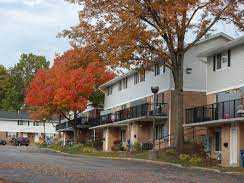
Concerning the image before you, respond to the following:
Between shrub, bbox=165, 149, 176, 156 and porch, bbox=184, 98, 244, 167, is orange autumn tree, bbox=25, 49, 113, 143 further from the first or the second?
shrub, bbox=165, 149, 176, 156

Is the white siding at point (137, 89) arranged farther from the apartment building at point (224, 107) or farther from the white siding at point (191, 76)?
the apartment building at point (224, 107)

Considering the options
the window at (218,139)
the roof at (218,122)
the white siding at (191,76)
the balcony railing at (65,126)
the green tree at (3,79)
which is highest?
the green tree at (3,79)

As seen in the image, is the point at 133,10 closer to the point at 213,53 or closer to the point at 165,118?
the point at 213,53

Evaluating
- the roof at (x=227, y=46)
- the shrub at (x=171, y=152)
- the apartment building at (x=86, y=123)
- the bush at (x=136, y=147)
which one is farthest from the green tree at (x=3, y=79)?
the shrub at (x=171, y=152)

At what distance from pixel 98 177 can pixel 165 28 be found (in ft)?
64.1

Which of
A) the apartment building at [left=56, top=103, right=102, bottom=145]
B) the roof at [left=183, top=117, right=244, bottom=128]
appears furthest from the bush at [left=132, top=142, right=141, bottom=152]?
the apartment building at [left=56, top=103, right=102, bottom=145]

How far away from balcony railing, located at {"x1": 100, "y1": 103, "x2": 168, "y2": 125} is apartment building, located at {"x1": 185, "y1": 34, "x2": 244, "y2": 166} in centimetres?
598

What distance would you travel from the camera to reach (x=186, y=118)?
47219 millimetres

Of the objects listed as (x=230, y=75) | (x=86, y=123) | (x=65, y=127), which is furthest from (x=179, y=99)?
(x=65, y=127)

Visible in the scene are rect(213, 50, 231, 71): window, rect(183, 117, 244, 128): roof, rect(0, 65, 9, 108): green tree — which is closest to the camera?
rect(183, 117, 244, 128): roof

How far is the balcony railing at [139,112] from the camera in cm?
5300

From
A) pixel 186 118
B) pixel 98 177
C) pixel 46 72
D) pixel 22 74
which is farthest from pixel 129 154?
pixel 22 74

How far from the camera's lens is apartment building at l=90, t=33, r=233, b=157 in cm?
5122

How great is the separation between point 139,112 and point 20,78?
87590mm
